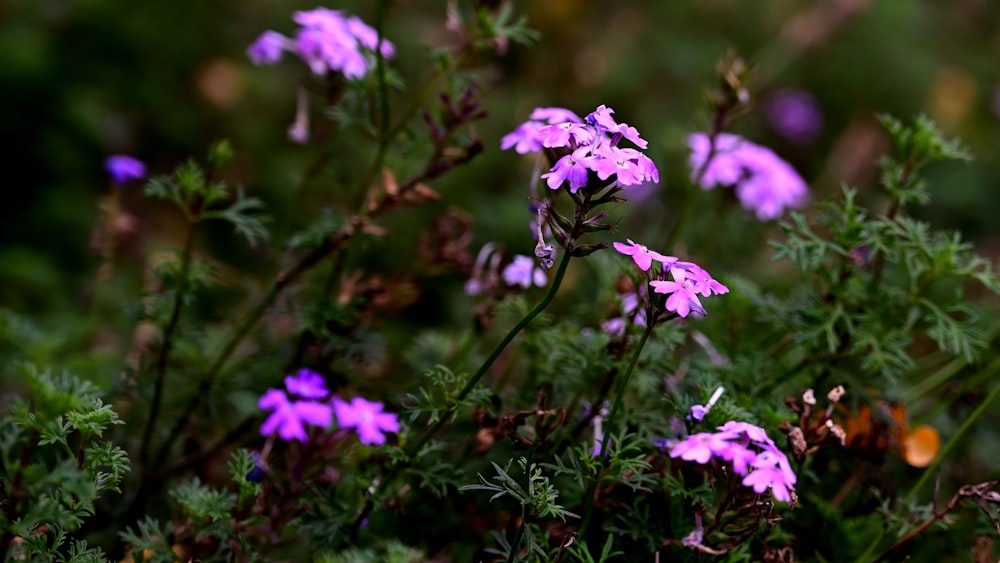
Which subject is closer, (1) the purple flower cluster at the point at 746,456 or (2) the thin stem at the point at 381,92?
(1) the purple flower cluster at the point at 746,456

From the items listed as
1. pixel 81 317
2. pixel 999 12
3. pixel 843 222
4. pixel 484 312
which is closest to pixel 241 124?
pixel 81 317

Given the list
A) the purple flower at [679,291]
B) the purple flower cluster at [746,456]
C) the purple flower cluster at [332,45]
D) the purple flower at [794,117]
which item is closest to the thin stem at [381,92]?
the purple flower cluster at [332,45]

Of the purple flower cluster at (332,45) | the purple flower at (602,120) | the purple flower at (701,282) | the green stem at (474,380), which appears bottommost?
the green stem at (474,380)

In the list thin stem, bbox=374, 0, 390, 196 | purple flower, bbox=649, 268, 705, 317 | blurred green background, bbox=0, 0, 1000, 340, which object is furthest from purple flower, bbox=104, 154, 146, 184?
purple flower, bbox=649, 268, 705, 317

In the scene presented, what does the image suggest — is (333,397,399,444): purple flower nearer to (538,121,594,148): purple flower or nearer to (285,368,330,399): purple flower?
(285,368,330,399): purple flower

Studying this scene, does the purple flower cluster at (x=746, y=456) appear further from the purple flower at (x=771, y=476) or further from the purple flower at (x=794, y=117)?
the purple flower at (x=794, y=117)

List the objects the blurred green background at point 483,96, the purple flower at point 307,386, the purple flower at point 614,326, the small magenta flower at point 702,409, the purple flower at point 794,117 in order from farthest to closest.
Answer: the purple flower at point 794,117 < the blurred green background at point 483,96 < the purple flower at point 614,326 < the purple flower at point 307,386 < the small magenta flower at point 702,409

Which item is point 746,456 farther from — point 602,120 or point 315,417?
point 315,417
